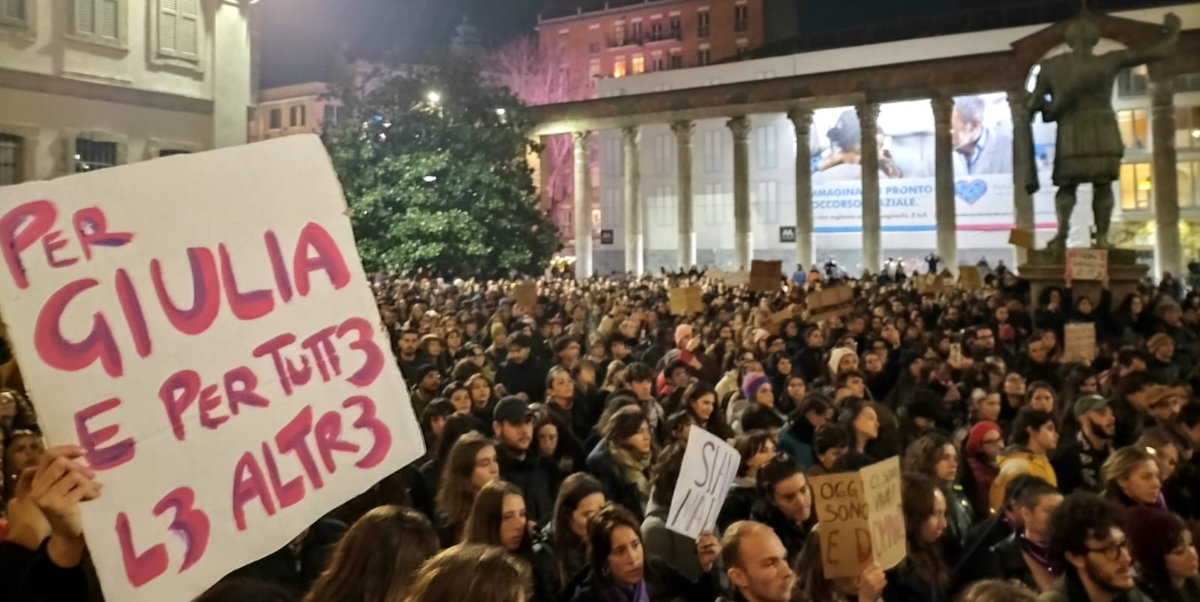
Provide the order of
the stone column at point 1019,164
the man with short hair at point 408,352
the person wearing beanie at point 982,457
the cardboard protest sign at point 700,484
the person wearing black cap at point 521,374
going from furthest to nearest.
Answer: the stone column at point 1019,164
the man with short hair at point 408,352
the person wearing black cap at point 521,374
the person wearing beanie at point 982,457
the cardboard protest sign at point 700,484

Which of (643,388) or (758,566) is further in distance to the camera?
(643,388)

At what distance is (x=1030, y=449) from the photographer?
22.1 feet

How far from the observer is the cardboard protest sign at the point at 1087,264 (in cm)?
1554

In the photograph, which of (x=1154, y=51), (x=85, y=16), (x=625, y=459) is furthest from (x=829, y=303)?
(x=85, y=16)

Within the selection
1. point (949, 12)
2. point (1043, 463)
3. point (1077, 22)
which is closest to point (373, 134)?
point (1077, 22)

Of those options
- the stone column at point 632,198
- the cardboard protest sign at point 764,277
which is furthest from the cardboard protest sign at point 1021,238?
the stone column at point 632,198

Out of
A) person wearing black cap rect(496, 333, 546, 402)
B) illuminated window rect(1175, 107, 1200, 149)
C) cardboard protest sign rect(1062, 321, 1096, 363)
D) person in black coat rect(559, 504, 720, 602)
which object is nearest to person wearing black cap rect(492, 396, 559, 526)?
person in black coat rect(559, 504, 720, 602)

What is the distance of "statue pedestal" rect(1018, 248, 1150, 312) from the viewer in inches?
638

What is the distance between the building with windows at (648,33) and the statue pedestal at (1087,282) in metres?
62.9

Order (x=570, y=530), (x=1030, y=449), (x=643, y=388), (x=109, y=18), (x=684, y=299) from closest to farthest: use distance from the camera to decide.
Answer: (x=570, y=530)
(x=1030, y=449)
(x=643, y=388)
(x=684, y=299)
(x=109, y=18)

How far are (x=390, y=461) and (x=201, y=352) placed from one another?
0.71m

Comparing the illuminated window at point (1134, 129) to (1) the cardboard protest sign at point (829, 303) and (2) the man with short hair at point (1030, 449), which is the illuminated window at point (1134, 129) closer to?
(1) the cardboard protest sign at point (829, 303)

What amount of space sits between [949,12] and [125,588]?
2616 inches

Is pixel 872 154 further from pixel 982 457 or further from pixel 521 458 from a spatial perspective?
pixel 521 458
